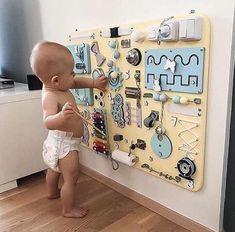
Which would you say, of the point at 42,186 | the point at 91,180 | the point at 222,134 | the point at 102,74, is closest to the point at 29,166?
the point at 42,186

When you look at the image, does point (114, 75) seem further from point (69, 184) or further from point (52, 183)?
point (52, 183)

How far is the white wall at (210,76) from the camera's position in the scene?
87 centimetres

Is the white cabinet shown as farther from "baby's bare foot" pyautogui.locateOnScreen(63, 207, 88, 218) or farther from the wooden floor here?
"baby's bare foot" pyautogui.locateOnScreen(63, 207, 88, 218)

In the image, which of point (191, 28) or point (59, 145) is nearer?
point (191, 28)

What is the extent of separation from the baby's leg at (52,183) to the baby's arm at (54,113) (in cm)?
30

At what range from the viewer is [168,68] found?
1008 millimetres

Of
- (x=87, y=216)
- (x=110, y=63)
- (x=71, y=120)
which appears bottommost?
(x=87, y=216)

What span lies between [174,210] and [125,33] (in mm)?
786

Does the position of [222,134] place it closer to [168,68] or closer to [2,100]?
[168,68]

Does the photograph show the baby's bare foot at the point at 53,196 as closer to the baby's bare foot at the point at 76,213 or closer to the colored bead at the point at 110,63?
the baby's bare foot at the point at 76,213

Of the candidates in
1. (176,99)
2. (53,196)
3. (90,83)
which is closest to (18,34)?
(90,83)

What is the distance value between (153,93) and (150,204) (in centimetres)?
54

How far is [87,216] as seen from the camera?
126cm

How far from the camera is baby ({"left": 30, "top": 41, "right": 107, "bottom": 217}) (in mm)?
1120
